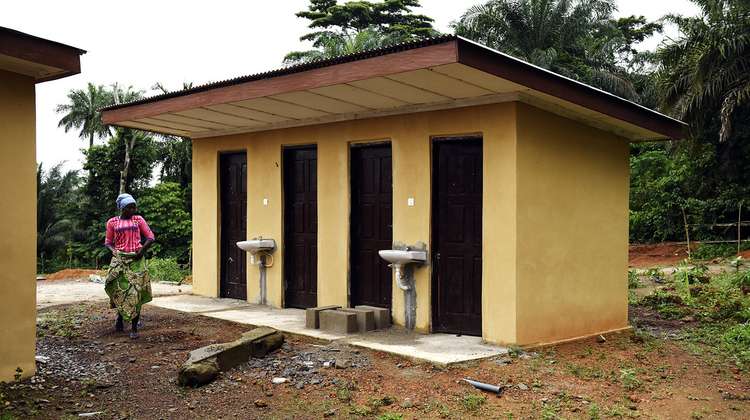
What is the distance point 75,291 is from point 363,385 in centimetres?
922

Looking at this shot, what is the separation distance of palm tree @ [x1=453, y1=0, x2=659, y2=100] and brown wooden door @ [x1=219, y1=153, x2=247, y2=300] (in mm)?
19678

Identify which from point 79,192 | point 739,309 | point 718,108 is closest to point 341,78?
point 739,309

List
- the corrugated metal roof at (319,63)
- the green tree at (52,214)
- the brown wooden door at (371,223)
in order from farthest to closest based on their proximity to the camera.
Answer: the green tree at (52,214)
the brown wooden door at (371,223)
the corrugated metal roof at (319,63)

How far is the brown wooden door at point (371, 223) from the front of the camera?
9.19 metres

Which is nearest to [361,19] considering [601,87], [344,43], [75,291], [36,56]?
[344,43]

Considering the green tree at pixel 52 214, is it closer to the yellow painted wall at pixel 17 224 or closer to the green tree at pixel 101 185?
the green tree at pixel 101 185

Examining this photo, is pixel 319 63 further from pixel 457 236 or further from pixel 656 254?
pixel 656 254

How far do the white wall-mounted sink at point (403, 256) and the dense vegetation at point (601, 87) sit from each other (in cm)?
1297

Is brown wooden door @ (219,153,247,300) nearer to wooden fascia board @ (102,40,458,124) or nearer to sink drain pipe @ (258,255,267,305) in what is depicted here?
sink drain pipe @ (258,255,267,305)

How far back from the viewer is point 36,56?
18.9 feet

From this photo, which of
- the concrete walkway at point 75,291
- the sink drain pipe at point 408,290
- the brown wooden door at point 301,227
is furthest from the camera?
the concrete walkway at point 75,291

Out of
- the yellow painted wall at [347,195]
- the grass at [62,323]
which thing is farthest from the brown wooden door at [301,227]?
the grass at [62,323]

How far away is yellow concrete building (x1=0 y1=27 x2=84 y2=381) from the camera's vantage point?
236 inches

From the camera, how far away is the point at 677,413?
582 cm
